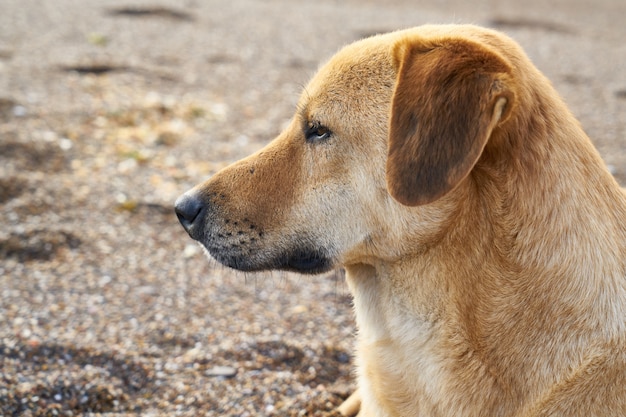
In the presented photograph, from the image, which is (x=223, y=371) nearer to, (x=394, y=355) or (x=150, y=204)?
(x=394, y=355)

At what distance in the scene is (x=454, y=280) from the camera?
243 cm

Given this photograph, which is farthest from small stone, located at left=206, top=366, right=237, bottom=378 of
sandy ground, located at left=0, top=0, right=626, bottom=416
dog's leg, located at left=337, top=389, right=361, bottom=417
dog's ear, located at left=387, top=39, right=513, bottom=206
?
dog's ear, located at left=387, top=39, right=513, bottom=206

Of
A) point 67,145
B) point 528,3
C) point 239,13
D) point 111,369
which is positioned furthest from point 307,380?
point 528,3

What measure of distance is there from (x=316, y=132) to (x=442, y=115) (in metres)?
0.56

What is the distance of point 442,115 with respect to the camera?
7.37 feet

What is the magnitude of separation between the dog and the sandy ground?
918mm

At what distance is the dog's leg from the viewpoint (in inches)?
123

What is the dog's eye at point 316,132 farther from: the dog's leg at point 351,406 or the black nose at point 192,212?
the dog's leg at point 351,406

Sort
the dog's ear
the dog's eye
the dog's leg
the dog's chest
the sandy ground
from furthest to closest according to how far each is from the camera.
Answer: the sandy ground → the dog's leg → the dog's eye → the dog's chest → the dog's ear

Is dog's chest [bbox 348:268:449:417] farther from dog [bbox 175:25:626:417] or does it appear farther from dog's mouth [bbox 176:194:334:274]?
dog's mouth [bbox 176:194:334:274]

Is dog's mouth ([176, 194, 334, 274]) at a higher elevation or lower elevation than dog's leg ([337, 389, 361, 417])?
higher

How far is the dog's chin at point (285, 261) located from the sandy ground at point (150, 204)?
0.80m

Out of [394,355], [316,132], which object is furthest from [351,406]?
[316,132]

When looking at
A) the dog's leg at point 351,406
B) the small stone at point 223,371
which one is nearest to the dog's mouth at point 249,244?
the dog's leg at point 351,406
